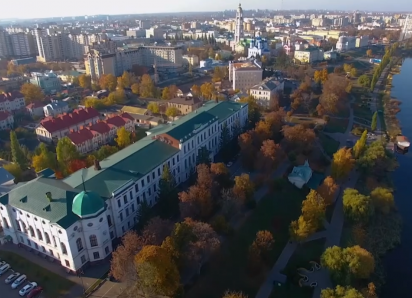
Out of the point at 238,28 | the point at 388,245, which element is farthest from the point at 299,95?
the point at 238,28

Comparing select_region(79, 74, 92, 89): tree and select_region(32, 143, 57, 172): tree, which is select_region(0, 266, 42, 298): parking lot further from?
select_region(79, 74, 92, 89): tree

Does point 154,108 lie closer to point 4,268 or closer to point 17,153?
point 17,153

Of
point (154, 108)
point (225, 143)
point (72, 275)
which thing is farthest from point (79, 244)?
point (154, 108)

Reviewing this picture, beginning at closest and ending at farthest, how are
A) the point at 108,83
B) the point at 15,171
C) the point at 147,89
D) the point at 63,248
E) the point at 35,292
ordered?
the point at 35,292 → the point at 63,248 → the point at 15,171 → the point at 147,89 → the point at 108,83

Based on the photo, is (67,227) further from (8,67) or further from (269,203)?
(8,67)

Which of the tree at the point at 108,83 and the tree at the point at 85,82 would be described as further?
the tree at the point at 85,82

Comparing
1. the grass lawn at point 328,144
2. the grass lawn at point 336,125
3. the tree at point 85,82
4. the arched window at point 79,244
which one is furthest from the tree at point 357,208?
the tree at point 85,82

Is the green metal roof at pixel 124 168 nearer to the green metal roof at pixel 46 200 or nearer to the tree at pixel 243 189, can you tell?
the green metal roof at pixel 46 200
